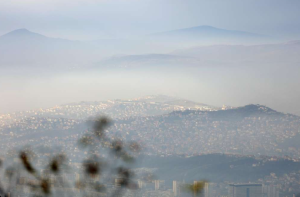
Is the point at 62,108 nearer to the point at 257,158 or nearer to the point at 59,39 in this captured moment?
the point at 257,158

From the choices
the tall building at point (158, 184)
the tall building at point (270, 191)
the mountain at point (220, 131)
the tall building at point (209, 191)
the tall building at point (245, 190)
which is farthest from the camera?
the mountain at point (220, 131)

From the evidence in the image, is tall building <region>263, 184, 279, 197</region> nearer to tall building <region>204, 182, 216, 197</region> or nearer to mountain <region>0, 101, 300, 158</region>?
tall building <region>204, 182, 216, 197</region>

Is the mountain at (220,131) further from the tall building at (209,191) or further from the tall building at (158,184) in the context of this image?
the tall building at (209,191)

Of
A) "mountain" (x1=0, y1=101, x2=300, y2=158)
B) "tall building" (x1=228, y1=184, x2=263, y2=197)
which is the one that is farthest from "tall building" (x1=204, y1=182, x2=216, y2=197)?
"mountain" (x1=0, y1=101, x2=300, y2=158)

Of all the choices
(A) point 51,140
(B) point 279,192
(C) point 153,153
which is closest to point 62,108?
(A) point 51,140

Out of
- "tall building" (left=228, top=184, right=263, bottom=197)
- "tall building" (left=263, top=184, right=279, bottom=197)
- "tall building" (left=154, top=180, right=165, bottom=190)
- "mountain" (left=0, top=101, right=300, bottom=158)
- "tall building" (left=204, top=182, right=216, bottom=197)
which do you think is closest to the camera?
"tall building" (left=204, top=182, right=216, bottom=197)

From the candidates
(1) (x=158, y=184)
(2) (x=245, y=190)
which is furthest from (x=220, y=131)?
(1) (x=158, y=184)

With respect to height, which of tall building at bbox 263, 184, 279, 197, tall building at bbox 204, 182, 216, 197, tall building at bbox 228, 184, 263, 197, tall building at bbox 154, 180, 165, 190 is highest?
tall building at bbox 154, 180, 165, 190

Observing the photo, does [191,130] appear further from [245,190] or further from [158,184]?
[158,184]

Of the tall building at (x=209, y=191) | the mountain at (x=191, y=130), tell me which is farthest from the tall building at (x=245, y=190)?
the mountain at (x=191, y=130)
